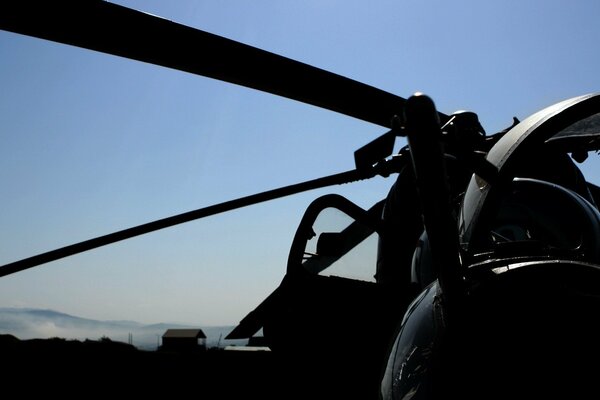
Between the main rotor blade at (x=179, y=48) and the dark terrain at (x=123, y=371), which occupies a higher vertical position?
the main rotor blade at (x=179, y=48)

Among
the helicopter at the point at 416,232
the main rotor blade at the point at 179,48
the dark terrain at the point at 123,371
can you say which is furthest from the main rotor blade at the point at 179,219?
the dark terrain at the point at 123,371

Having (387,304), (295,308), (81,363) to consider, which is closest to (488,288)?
(387,304)

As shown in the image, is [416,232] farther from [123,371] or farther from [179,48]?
[123,371]

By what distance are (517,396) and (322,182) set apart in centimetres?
324

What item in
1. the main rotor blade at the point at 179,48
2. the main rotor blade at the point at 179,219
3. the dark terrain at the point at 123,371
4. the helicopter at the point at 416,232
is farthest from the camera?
the dark terrain at the point at 123,371

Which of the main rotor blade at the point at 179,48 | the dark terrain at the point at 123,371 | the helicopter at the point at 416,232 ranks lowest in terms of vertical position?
the dark terrain at the point at 123,371

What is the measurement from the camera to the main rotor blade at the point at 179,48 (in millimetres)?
3107

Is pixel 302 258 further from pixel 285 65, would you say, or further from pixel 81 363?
pixel 81 363

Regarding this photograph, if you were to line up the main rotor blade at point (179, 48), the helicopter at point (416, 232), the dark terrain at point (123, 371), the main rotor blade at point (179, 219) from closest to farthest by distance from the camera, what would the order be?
the helicopter at point (416, 232), the main rotor blade at point (179, 48), the main rotor blade at point (179, 219), the dark terrain at point (123, 371)

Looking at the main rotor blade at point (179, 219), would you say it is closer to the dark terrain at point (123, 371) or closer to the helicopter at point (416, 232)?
the helicopter at point (416, 232)

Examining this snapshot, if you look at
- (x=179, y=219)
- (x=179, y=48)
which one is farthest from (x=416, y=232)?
(x=179, y=48)

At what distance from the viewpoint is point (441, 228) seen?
4.79 ft

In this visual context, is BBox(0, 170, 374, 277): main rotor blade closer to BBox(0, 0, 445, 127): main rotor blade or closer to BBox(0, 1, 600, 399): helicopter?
BBox(0, 1, 600, 399): helicopter

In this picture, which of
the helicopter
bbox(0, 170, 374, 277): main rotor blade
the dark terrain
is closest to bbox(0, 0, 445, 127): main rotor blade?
the helicopter
